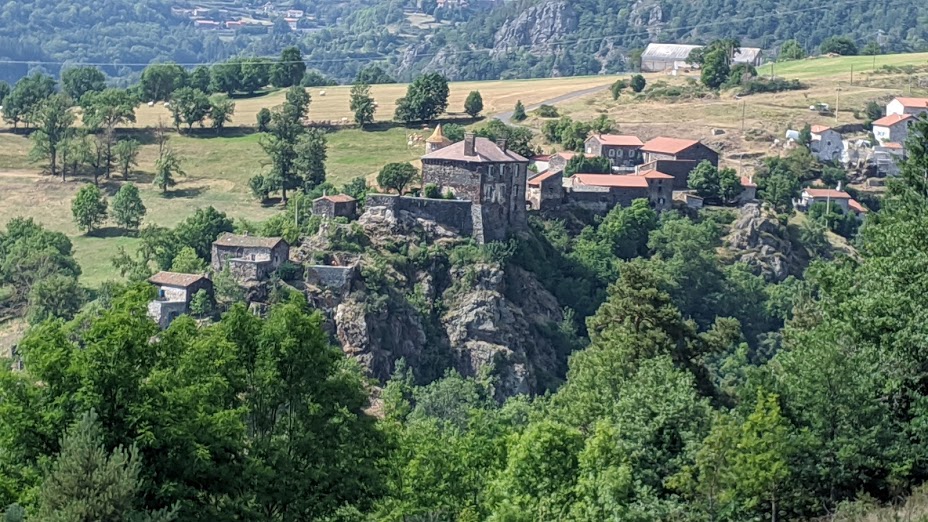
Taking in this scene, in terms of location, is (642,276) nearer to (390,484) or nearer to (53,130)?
(390,484)

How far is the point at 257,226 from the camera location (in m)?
88.4

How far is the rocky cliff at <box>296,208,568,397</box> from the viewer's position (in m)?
79.1

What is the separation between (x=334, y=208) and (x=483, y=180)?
789cm

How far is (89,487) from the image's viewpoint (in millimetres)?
28031

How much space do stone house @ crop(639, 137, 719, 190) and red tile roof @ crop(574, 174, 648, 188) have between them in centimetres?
377

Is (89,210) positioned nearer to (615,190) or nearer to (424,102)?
(424,102)

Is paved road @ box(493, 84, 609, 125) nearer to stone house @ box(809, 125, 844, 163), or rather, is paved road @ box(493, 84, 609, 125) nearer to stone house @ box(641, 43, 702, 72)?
stone house @ box(809, 125, 844, 163)

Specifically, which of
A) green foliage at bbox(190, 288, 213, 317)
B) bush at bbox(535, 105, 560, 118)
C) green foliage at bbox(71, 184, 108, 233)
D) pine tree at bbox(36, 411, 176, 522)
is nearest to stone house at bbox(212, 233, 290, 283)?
green foliage at bbox(190, 288, 213, 317)

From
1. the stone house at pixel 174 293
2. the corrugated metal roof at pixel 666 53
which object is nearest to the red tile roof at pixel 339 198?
the stone house at pixel 174 293

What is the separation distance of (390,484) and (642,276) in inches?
547

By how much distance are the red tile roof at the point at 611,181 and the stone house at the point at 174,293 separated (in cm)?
2780

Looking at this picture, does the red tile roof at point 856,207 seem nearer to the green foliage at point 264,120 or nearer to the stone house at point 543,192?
the stone house at point 543,192

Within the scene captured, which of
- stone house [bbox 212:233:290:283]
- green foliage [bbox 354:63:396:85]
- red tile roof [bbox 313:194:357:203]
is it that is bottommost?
green foliage [bbox 354:63:396:85]

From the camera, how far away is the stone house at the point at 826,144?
11281 cm
